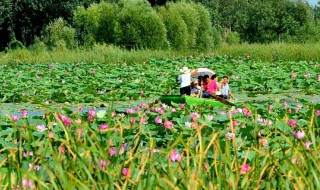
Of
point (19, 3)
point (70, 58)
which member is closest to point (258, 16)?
point (19, 3)

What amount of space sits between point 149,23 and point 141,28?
41 cm

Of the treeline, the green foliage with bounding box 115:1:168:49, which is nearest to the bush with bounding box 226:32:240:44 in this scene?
the treeline

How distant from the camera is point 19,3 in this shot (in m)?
40.9

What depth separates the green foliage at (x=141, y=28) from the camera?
26.9 m

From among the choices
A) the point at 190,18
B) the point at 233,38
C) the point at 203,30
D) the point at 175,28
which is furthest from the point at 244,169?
the point at 233,38

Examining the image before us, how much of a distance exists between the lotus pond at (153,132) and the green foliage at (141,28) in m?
4.44

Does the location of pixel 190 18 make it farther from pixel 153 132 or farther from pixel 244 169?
pixel 244 169

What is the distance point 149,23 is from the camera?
26922 mm

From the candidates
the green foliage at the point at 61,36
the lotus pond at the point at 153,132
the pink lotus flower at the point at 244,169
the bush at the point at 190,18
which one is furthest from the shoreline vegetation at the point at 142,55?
the pink lotus flower at the point at 244,169

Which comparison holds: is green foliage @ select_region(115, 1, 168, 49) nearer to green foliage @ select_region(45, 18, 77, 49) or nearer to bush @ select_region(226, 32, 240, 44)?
green foliage @ select_region(45, 18, 77, 49)

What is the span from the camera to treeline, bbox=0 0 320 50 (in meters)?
27.2

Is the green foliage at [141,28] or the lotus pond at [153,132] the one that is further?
the green foliage at [141,28]

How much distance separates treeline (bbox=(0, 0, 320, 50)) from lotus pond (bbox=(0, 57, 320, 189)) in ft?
8.73

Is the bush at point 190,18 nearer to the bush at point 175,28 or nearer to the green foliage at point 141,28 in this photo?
the bush at point 175,28
